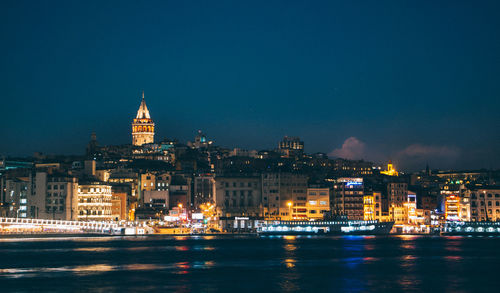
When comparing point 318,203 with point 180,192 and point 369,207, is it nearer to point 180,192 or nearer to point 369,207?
point 369,207

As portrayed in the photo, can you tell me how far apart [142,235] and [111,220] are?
817 cm

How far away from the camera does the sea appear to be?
188 ft

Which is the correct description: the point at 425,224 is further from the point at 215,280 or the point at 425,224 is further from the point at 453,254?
the point at 215,280

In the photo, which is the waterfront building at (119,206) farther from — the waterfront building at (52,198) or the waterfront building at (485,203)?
the waterfront building at (485,203)

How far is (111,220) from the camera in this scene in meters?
148

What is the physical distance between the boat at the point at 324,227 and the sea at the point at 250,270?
5234 cm

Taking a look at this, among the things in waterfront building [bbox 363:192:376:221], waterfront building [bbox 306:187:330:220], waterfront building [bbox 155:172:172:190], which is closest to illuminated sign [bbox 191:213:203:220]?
waterfront building [bbox 155:172:172:190]

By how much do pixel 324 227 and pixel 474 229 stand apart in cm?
2550

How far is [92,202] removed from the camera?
148875 mm

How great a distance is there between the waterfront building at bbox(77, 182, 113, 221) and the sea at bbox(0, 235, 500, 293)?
161ft

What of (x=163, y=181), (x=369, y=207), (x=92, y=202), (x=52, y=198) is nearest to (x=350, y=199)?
(x=369, y=207)

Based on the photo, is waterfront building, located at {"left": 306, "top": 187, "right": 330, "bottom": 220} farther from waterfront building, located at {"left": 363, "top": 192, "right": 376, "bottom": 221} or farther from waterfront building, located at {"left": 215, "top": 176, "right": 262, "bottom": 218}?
waterfront building, located at {"left": 215, "top": 176, "right": 262, "bottom": 218}

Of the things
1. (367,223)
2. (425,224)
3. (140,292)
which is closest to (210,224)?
(367,223)

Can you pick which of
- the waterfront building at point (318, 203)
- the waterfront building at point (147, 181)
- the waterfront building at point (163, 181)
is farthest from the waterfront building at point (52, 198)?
the waterfront building at point (318, 203)
